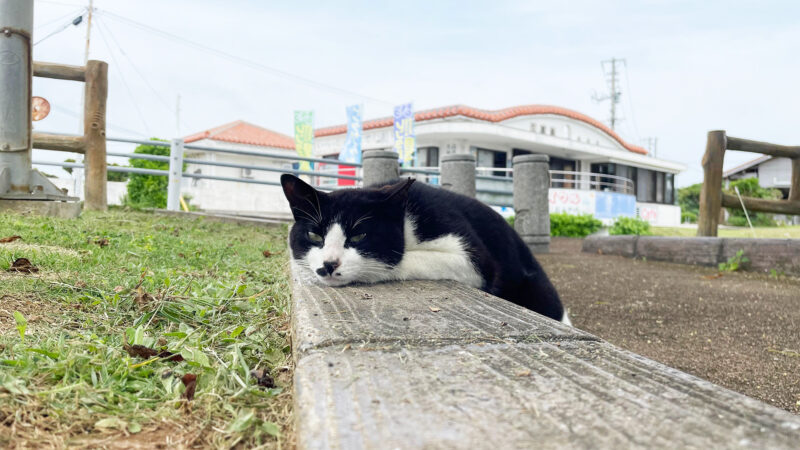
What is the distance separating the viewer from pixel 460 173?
785cm

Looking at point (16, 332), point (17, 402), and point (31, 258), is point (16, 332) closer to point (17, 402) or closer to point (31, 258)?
point (17, 402)

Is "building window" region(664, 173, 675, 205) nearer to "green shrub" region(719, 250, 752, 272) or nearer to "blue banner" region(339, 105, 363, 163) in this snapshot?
"blue banner" region(339, 105, 363, 163)

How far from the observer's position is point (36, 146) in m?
6.03

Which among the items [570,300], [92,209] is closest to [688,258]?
[570,300]

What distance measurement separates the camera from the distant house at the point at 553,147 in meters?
18.5

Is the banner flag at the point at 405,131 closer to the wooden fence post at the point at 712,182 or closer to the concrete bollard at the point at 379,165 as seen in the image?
the concrete bollard at the point at 379,165

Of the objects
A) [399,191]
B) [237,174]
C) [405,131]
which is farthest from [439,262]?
[237,174]

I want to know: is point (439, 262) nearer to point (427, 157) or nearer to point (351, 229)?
point (351, 229)

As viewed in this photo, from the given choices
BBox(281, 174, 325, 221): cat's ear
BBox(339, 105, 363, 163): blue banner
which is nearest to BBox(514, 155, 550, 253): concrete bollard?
BBox(281, 174, 325, 221): cat's ear

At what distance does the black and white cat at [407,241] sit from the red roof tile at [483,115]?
1614cm

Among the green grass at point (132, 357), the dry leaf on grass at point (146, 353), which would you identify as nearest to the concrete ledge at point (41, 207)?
the green grass at point (132, 357)

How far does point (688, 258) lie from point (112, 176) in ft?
67.6

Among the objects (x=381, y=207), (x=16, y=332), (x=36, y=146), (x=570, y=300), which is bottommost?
(x=570, y=300)

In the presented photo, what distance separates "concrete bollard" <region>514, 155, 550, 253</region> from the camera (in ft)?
24.6
